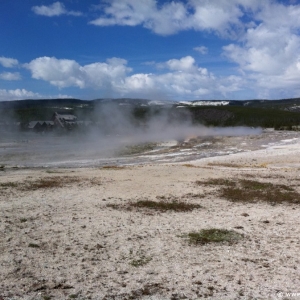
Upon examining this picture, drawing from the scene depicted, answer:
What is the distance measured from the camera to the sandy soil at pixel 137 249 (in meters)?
5.73

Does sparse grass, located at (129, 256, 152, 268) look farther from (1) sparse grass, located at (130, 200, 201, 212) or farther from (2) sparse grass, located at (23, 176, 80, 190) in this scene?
(2) sparse grass, located at (23, 176, 80, 190)

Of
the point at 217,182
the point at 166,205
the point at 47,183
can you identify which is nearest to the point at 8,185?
the point at 47,183

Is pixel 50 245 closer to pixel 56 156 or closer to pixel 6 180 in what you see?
pixel 6 180

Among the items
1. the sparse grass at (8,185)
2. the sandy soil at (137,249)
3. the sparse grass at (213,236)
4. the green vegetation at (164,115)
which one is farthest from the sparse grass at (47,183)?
the green vegetation at (164,115)

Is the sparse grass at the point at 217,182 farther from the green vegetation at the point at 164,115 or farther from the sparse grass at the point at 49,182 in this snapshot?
the green vegetation at the point at 164,115

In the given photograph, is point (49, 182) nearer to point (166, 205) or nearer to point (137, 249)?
point (166, 205)

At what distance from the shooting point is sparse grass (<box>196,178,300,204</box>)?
12.0 metres

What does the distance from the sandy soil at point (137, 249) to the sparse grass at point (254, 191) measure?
643mm

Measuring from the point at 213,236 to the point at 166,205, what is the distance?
3171mm

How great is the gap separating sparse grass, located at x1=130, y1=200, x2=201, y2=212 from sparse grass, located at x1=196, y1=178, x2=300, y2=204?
1676 millimetres

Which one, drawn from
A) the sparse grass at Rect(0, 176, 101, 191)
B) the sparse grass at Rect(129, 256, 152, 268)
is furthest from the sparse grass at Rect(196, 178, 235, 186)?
the sparse grass at Rect(129, 256, 152, 268)

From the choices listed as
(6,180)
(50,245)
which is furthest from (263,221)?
(6,180)

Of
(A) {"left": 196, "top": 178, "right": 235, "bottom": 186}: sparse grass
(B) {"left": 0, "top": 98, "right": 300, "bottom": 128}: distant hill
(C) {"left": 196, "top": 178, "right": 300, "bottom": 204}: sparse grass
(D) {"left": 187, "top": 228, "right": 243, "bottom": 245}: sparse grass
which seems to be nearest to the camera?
(D) {"left": 187, "top": 228, "right": 243, "bottom": 245}: sparse grass

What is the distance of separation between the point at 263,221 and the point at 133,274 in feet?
14.5
